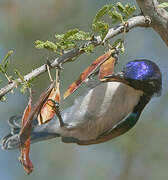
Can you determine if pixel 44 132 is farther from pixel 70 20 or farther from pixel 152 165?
pixel 70 20

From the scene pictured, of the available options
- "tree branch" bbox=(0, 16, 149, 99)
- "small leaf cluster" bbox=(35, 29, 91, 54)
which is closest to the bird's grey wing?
"tree branch" bbox=(0, 16, 149, 99)

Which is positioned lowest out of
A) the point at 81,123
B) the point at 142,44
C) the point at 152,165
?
the point at 152,165

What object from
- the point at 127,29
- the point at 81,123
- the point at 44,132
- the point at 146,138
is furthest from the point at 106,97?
the point at 146,138

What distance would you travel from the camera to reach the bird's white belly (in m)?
2.91

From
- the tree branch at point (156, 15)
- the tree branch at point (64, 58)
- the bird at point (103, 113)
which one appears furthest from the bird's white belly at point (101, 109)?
the tree branch at point (64, 58)

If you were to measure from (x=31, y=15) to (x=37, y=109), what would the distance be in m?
2.79

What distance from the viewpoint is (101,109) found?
115 inches

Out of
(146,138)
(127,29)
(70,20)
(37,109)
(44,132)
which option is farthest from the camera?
(70,20)

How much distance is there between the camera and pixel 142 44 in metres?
4.21

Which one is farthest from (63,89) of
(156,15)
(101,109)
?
(156,15)

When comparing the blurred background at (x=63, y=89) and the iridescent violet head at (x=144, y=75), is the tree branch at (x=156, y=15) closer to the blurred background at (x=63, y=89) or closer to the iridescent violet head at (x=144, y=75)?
the iridescent violet head at (x=144, y=75)

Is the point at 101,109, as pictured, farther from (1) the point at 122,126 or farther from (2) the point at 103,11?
(2) the point at 103,11

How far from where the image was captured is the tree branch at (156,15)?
2.36 meters

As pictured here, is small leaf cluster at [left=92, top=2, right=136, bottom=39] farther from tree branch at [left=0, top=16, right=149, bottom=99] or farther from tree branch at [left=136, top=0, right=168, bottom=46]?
tree branch at [left=136, top=0, right=168, bottom=46]
